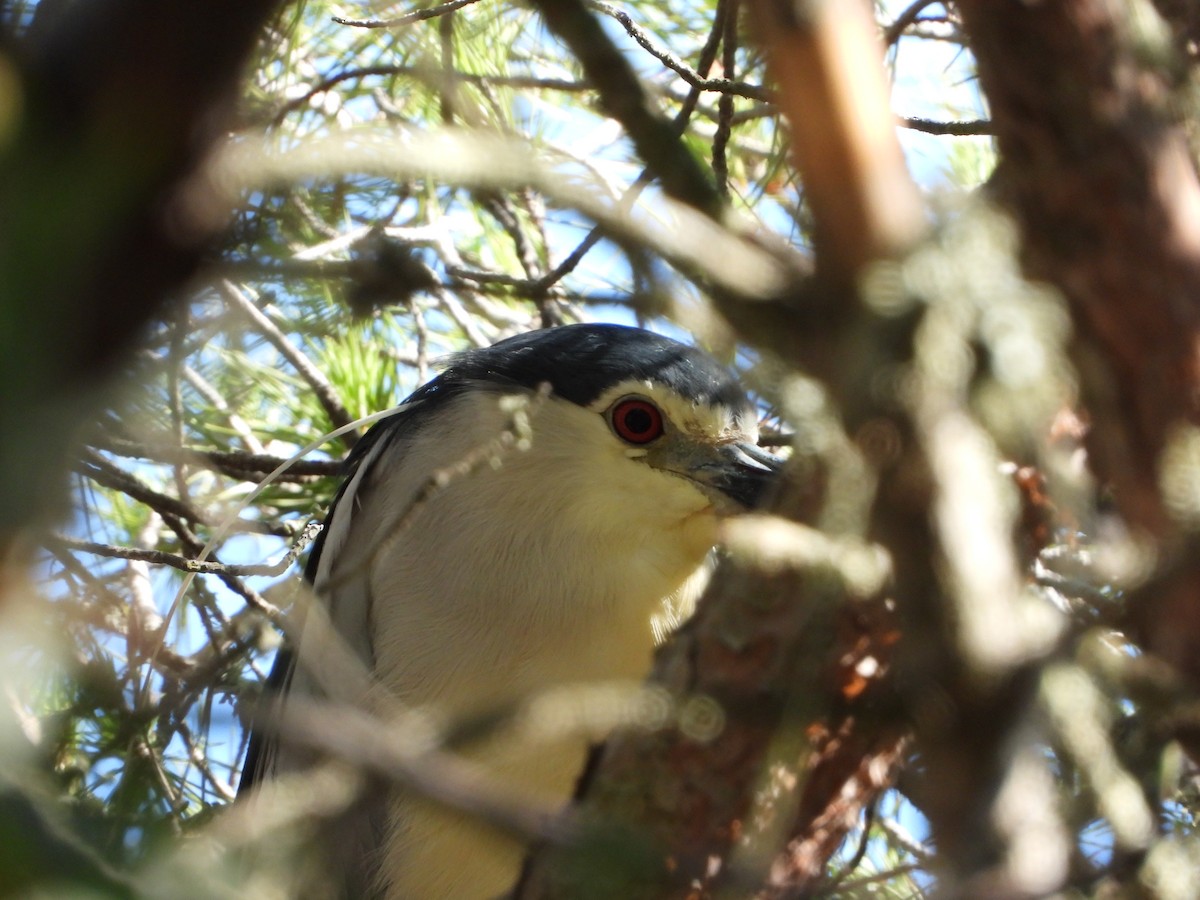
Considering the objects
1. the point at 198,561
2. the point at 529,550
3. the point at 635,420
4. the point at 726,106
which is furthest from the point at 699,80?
the point at 198,561

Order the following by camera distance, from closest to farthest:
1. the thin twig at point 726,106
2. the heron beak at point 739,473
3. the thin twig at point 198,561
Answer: the thin twig at point 198,561
the thin twig at point 726,106
the heron beak at point 739,473

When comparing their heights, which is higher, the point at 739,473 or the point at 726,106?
the point at 726,106

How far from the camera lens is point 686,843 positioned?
3.67 ft

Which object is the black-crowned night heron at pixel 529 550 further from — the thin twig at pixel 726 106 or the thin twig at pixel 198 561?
the thin twig at pixel 726 106

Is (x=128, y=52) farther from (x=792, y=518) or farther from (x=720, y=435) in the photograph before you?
(x=720, y=435)

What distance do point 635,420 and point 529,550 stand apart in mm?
311

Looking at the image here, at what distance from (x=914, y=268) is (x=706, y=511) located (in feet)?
4.87

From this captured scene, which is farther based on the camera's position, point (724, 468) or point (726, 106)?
point (724, 468)

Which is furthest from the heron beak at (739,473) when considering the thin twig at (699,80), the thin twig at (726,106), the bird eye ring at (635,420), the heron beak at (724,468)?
the thin twig at (699,80)

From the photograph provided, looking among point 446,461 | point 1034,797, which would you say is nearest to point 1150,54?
point 1034,797

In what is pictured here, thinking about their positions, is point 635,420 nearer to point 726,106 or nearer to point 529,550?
point 529,550

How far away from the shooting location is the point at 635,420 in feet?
7.36

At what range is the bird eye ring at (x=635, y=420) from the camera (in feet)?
7.31

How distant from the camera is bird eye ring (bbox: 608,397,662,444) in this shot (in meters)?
2.23
